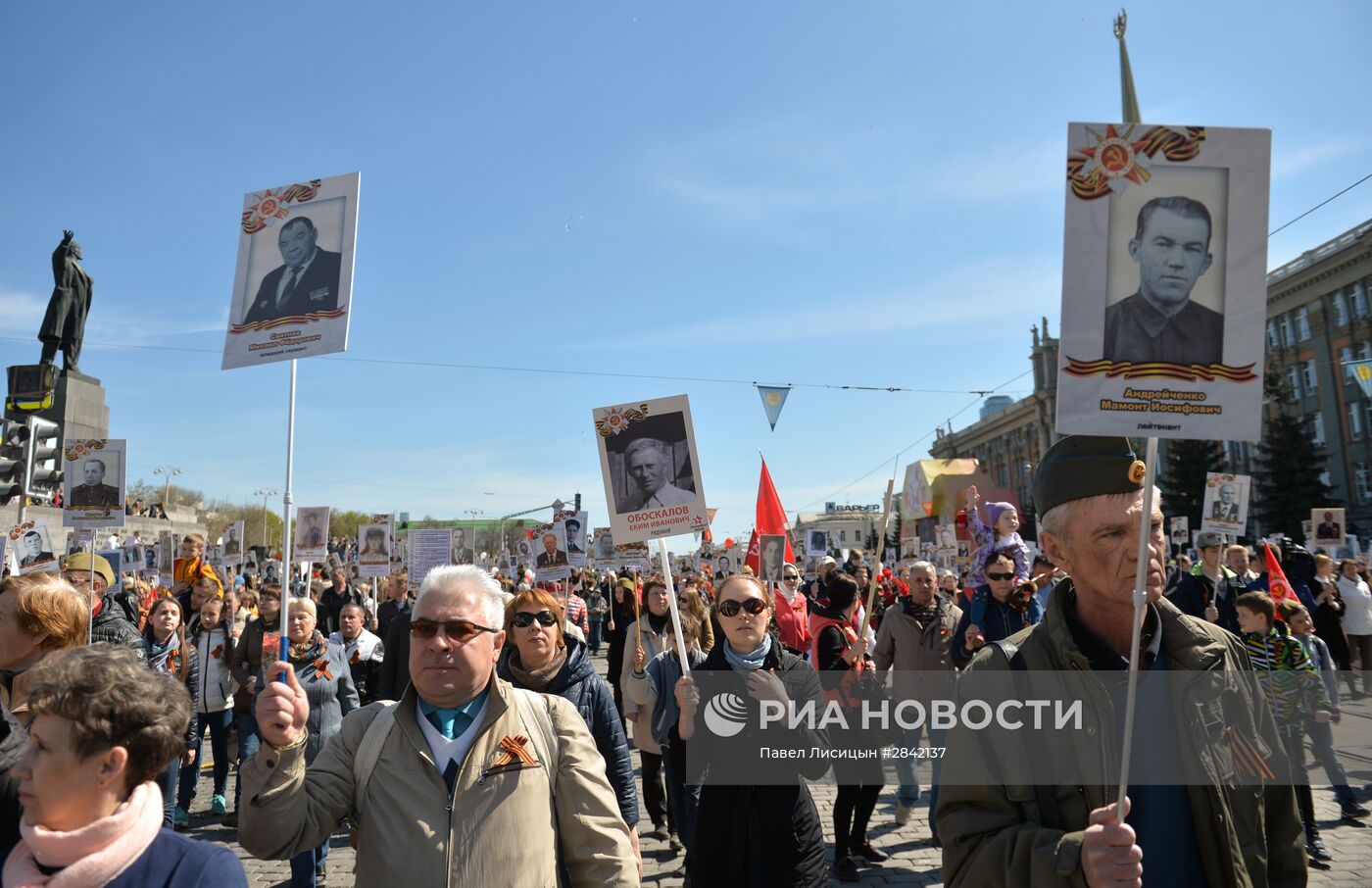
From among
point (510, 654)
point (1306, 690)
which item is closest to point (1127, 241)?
point (510, 654)

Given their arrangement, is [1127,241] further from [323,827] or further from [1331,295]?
[1331,295]

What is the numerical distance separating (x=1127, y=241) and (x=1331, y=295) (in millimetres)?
59769

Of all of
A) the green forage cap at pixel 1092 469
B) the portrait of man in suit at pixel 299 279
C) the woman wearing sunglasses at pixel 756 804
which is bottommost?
the woman wearing sunglasses at pixel 756 804

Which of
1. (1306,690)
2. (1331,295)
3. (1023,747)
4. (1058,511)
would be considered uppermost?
(1331,295)

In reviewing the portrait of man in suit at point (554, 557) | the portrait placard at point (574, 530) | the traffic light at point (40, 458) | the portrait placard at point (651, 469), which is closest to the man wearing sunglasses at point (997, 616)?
the portrait placard at point (651, 469)

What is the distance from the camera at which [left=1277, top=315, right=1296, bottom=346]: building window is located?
54.5 metres

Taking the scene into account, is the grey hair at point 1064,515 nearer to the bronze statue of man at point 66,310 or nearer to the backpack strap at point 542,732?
the backpack strap at point 542,732

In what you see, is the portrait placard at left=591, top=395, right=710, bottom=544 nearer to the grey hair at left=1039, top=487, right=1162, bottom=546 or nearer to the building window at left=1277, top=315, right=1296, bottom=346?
the grey hair at left=1039, top=487, right=1162, bottom=546

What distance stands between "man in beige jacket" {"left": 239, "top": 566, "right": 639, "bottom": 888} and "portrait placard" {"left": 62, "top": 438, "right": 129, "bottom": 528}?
9.31m

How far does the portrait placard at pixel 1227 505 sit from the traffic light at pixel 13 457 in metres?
15.5

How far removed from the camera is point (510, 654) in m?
5.65

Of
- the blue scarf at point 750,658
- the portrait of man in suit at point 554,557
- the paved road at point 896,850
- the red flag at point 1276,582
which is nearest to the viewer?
the blue scarf at point 750,658

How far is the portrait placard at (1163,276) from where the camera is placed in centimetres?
247

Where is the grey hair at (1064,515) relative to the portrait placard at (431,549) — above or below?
above
